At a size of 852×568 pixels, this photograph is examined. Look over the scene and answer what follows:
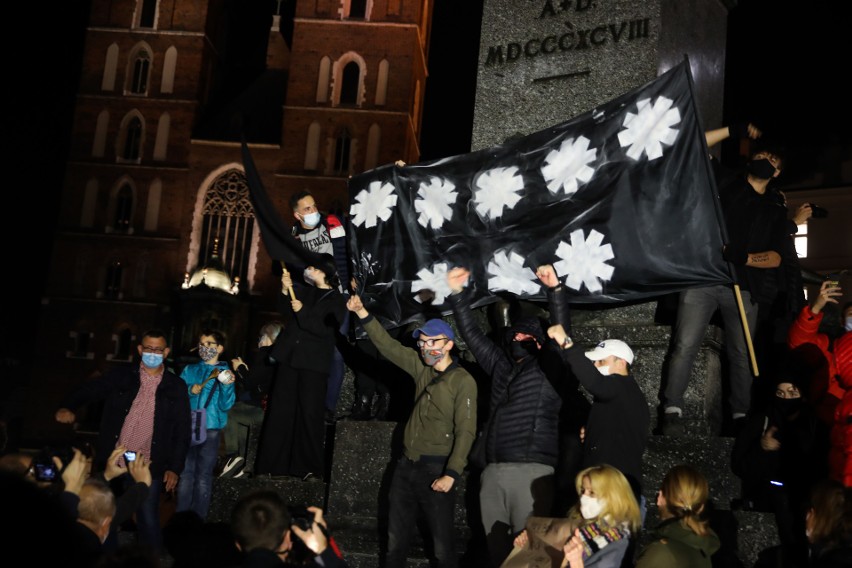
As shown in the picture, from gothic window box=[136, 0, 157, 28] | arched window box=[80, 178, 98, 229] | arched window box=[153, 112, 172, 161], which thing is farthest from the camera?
gothic window box=[136, 0, 157, 28]

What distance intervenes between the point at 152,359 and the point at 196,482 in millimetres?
922

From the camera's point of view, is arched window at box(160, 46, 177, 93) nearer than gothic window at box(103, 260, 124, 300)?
No

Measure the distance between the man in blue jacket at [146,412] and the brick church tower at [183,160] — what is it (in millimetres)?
34294

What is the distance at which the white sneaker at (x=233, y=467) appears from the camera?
290 inches

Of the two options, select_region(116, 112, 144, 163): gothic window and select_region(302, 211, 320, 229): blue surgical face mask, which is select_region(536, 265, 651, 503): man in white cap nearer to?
select_region(302, 211, 320, 229): blue surgical face mask

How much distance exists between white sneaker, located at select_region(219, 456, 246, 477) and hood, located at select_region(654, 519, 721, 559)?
354cm

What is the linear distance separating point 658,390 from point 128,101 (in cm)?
4135

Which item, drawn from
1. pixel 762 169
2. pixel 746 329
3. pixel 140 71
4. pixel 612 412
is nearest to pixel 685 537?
pixel 612 412

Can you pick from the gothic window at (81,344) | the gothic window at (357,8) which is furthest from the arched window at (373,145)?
the gothic window at (81,344)

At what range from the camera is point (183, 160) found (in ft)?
145

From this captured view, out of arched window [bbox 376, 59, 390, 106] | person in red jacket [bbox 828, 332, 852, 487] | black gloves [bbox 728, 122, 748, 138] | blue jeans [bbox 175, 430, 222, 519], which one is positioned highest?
arched window [bbox 376, 59, 390, 106]

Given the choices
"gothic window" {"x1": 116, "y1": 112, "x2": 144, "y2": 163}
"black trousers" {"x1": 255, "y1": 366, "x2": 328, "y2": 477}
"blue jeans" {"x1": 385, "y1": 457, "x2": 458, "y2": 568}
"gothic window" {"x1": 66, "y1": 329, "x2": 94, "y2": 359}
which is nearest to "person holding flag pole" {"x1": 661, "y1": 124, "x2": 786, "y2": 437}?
"blue jeans" {"x1": 385, "y1": 457, "x2": 458, "y2": 568}

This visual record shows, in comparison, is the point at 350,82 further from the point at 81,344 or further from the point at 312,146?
the point at 81,344

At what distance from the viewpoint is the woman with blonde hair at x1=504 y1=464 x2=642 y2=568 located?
4441mm
